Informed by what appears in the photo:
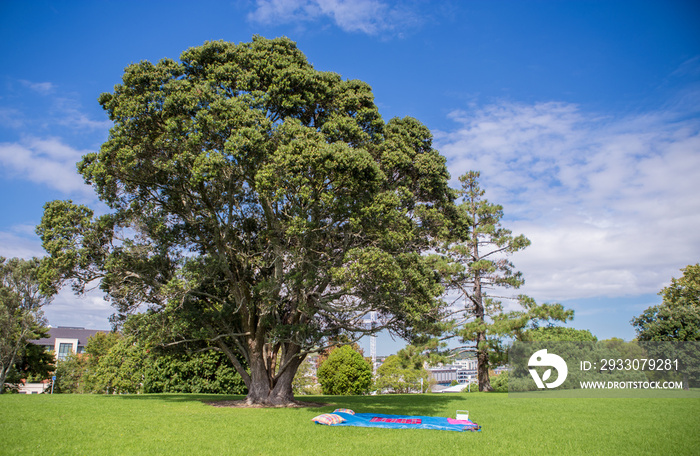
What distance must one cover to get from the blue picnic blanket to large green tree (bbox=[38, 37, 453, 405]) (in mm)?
2930

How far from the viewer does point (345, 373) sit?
25.2 m

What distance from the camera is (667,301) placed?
34438mm

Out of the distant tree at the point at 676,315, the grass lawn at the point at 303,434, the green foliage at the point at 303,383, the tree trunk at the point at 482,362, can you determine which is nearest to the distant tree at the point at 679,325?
the distant tree at the point at 676,315

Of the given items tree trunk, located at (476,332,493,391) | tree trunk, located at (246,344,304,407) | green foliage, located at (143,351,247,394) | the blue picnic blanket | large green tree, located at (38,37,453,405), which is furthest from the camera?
green foliage, located at (143,351,247,394)

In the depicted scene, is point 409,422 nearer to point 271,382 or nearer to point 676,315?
point 271,382

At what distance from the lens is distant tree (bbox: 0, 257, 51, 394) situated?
94.8 feet

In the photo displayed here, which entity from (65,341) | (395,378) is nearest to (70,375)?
(395,378)

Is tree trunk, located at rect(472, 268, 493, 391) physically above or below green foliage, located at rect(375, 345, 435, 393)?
above

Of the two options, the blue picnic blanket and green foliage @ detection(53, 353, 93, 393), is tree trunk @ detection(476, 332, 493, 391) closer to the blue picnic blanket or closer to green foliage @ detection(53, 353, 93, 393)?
the blue picnic blanket

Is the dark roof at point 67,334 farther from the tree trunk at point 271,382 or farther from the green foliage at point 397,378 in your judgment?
the tree trunk at point 271,382

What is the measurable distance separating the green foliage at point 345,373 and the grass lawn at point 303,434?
13262 mm

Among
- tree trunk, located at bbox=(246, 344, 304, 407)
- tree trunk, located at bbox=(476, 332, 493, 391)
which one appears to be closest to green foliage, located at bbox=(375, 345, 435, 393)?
tree trunk, located at bbox=(476, 332, 493, 391)

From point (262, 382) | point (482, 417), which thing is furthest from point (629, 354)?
point (262, 382)

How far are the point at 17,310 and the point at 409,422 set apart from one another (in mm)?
31328
